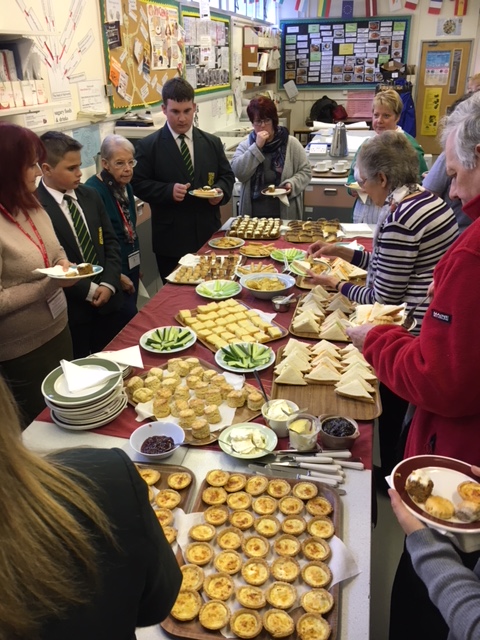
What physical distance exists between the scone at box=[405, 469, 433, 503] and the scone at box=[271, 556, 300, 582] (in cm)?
34

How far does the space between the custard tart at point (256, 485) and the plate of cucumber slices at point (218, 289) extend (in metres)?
1.40

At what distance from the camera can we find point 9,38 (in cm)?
288

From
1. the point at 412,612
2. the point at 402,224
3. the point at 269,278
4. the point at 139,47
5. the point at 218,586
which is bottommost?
the point at 412,612

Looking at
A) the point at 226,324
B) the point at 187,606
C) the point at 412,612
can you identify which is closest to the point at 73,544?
the point at 187,606

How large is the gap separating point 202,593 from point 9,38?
→ 3.12 m

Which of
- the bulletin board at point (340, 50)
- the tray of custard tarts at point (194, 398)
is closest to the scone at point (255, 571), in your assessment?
the tray of custard tarts at point (194, 398)

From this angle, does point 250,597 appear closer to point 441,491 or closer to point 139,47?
point 441,491

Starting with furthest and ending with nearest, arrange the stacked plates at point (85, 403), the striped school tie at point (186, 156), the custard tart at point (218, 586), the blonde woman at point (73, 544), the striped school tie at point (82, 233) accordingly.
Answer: the striped school tie at point (186, 156) < the striped school tie at point (82, 233) < the stacked plates at point (85, 403) < the custard tart at point (218, 586) < the blonde woman at point (73, 544)

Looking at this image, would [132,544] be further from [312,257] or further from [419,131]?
Answer: [419,131]

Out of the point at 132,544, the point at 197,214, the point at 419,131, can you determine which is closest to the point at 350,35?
the point at 419,131

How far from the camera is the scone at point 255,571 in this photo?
1218 mm

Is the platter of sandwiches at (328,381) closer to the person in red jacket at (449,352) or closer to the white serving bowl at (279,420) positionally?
the white serving bowl at (279,420)

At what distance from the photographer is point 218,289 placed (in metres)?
2.82

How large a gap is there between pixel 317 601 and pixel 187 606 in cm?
31
